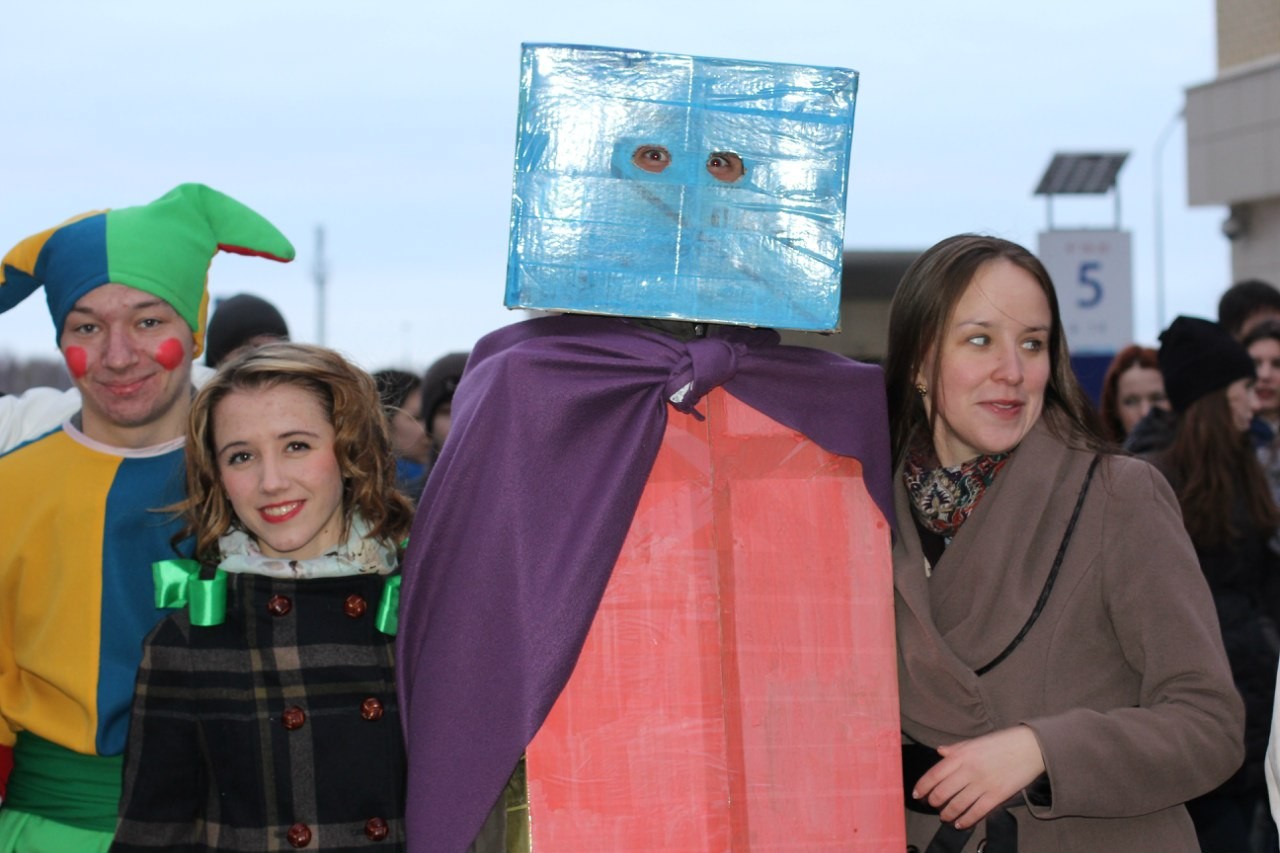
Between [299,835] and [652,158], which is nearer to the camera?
[652,158]

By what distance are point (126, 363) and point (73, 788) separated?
829mm

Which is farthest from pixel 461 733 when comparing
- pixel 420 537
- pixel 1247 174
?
pixel 1247 174

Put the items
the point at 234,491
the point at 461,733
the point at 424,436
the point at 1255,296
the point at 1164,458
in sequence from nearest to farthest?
the point at 461,733 < the point at 234,491 < the point at 1164,458 < the point at 424,436 < the point at 1255,296

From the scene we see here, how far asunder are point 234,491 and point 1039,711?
1491 mm

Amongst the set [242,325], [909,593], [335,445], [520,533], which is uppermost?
[242,325]

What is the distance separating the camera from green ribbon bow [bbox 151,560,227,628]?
270cm

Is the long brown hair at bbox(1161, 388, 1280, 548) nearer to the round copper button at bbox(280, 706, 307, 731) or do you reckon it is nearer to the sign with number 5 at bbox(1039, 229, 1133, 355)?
Answer: the round copper button at bbox(280, 706, 307, 731)

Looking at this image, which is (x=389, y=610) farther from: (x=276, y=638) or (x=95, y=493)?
(x=95, y=493)

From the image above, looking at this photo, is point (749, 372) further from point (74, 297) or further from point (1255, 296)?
point (1255, 296)

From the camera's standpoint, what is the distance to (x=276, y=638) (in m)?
A: 2.76

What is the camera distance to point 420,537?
255 cm

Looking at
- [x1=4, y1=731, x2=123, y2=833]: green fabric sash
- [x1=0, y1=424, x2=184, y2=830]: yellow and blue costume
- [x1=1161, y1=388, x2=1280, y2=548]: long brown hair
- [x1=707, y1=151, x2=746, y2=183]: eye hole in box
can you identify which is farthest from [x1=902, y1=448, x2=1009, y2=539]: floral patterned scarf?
[x1=1161, y1=388, x2=1280, y2=548]: long brown hair

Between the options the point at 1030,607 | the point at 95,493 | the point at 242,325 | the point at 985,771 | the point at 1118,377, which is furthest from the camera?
the point at 1118,377

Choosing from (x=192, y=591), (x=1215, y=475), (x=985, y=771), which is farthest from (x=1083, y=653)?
(x=1215, y=475)
